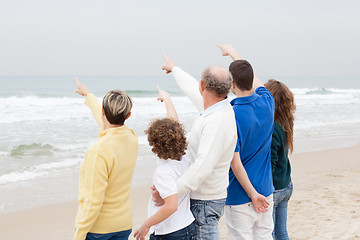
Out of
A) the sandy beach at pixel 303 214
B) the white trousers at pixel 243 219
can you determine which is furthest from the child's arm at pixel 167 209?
the sandy beach at pixel 303 214

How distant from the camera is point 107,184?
213 centimetres

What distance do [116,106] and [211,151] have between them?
1.84 feet

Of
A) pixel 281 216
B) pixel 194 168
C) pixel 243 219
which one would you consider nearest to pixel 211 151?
pixel 194 168

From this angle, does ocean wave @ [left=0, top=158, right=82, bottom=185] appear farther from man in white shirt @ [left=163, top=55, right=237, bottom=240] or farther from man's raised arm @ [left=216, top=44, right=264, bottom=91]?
man in white shirt @ [left=163, top=55, right=237, bottom=240]

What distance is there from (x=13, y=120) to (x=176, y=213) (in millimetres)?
14943

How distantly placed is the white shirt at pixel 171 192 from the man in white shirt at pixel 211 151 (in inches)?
2.2

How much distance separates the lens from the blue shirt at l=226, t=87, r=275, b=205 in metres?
2.50

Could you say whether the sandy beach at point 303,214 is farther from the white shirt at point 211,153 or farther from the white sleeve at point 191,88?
the white shirt at point 211,153

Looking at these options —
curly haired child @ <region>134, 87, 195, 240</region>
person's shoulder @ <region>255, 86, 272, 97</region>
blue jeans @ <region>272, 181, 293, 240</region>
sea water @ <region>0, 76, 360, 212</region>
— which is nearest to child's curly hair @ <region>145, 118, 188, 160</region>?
curly haired child @ <region>134, 87, 195, 240</region>

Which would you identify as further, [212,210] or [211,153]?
[212,210]

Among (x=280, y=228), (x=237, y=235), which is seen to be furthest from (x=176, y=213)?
(x=280, y=228)

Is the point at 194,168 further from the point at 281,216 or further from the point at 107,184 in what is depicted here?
the point at 281,216

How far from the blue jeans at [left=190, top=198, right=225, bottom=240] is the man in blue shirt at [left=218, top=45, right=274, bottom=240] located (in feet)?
0.86

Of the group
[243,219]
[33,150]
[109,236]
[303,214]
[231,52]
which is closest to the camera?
[109,236]
